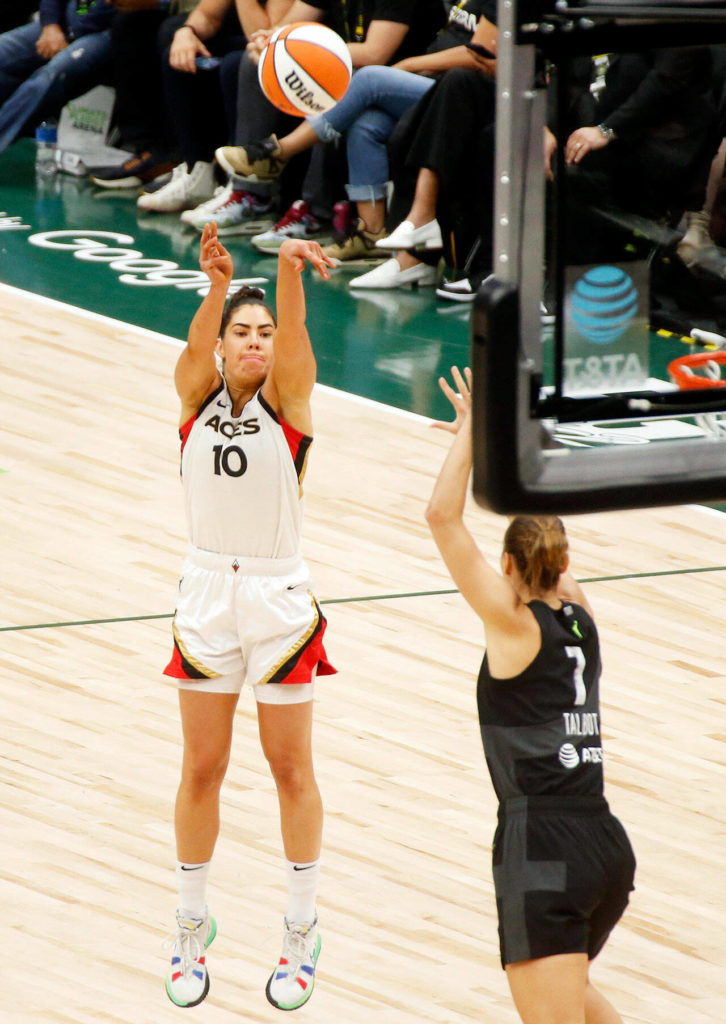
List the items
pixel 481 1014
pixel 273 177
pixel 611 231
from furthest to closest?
pixel 273 177
pixel 481 1014
pixel 611 231

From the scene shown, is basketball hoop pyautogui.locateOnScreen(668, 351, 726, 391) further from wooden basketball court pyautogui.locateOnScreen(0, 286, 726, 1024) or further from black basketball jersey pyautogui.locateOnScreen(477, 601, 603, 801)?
wooden basketball court pyautogui.locateOnScreen(0, 286, 726, 1024)

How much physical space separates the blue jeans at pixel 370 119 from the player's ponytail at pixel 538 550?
25.1 feet

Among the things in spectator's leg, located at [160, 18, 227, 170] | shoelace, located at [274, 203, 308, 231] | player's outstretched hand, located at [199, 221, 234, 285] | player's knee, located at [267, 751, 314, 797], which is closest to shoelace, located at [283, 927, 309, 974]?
player's knee, located at [267, 751, 314, 797]

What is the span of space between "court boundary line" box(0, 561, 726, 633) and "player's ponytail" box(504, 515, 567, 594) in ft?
8.36

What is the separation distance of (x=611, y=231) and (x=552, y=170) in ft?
0.72

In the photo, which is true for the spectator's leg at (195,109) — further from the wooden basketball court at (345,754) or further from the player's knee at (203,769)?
the player's knee at (203,769)

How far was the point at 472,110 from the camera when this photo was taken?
10.5 meters

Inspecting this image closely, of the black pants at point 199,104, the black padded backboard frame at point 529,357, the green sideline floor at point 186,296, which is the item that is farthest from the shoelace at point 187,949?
the black pants at point 199,104

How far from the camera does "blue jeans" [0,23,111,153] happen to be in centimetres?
1393

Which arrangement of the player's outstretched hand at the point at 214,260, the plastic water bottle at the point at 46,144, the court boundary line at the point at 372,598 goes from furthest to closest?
the plastic water bottle at the point at 46,144
the court boundary line at the point at 372,598
the player's outstretched hand at the point at 214,260

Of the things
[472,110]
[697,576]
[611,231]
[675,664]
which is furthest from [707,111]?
[472,110]

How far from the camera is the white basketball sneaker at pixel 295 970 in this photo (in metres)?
4.14

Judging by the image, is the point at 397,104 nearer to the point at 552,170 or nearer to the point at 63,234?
the point at 63,234

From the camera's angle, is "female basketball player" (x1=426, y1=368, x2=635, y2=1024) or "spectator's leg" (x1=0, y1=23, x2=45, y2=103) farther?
"spectator's leg" (x1=0, y1=23, x2=45, y2=103)
